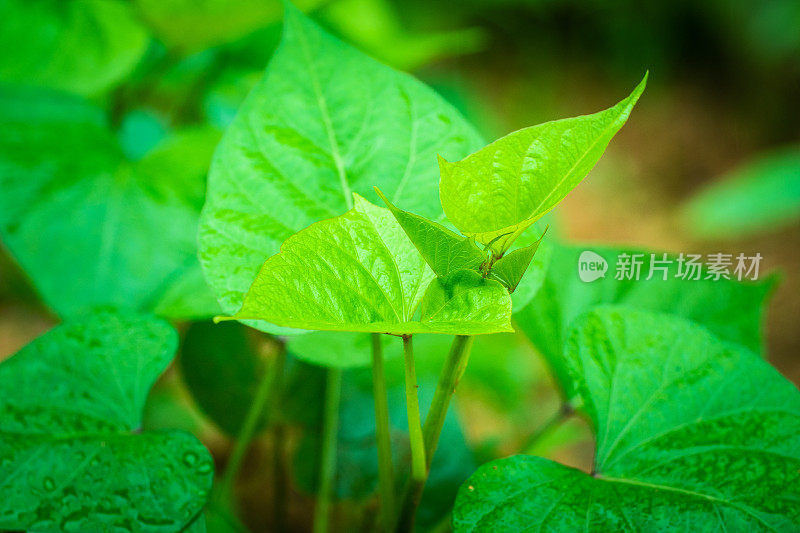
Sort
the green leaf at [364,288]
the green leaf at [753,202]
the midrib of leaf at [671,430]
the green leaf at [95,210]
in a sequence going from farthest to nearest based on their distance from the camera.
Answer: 1. the green leaf at [753,202]
2. the green leaf at [95,210]
3. the midrib of leaf at [671,430]
4. the green leaf at [364,288]

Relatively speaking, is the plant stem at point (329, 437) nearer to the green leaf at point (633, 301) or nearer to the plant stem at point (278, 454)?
the plant stem at point (278, 454)

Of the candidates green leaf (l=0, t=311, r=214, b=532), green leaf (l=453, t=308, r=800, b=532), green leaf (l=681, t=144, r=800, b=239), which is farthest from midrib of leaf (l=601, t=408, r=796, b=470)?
green leaf (l=681, t=144, r=800, b=239)

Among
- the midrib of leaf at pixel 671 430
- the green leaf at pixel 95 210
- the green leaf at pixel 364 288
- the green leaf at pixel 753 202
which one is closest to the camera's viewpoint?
the green leaf at pixel 364 288

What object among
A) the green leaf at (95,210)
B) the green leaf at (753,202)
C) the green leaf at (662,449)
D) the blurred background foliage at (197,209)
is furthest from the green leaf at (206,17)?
the green leaf at (753,202)

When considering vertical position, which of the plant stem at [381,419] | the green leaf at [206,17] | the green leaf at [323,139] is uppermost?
the green leaf at [206,17]

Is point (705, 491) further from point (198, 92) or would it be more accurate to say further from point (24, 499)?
point (198, 92)

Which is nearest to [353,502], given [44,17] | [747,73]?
[44,17]

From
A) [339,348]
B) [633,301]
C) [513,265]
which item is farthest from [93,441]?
[633,301]
